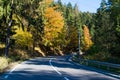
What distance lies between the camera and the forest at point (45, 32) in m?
44.1

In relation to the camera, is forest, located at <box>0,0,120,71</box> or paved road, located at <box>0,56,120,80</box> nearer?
paved road, located at <box>0,56,120,80</box>

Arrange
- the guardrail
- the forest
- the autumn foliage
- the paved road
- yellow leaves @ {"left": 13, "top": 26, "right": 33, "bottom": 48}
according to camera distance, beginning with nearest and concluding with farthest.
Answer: the paved road → the guardrail → the forest → yellow leaves @ {"left": 13, "top": 26, "right": 33, "bottom": 48} → the autumn foliage

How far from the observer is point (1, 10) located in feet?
133

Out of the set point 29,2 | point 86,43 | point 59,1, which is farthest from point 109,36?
point 59,1

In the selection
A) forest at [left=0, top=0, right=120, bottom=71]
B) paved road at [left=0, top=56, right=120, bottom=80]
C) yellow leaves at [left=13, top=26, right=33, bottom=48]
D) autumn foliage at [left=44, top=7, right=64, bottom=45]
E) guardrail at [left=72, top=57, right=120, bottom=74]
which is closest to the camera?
paved road at [left=0, top=56, right=120, bottom=80]

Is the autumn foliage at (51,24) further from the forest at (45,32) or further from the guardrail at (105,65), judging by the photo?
the guardrail at (105,65)

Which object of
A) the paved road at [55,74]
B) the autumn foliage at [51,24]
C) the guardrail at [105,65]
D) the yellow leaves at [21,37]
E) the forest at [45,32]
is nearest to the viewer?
the paved road at [55,74]

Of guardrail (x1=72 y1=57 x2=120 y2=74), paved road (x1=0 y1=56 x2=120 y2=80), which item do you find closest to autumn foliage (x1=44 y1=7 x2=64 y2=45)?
guardrail (x1=72 y1=57 x2=120 y2=74)

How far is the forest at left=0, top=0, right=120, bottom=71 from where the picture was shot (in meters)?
44.1

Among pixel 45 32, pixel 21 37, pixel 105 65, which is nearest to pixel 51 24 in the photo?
pixel 45 32

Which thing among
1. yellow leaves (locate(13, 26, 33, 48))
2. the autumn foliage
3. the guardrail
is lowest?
the guardrail

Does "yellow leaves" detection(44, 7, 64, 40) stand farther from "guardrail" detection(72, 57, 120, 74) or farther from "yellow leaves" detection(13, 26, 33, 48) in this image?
"guardrail" detection(72, 57, 120, 74)

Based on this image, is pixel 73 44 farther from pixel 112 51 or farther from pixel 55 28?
pixel 112 51

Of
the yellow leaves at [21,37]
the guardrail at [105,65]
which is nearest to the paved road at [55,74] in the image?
the guardrail at [105,65]
